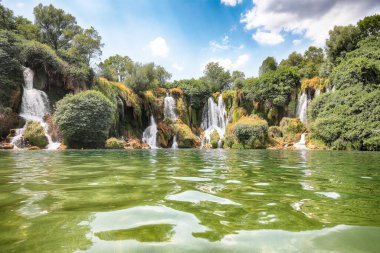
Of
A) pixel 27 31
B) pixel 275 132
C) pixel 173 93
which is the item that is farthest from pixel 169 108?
pixel 27 31

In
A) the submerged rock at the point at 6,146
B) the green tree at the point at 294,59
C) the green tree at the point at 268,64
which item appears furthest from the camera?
the green tree at the point at 294,59

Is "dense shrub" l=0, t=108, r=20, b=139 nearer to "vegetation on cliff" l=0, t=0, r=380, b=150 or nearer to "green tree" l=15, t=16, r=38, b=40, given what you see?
"vegetation on cliff" l=0, t=0, r=380, b=150

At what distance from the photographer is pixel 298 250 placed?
1.45 m

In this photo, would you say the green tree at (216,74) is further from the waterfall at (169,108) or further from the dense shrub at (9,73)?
the dense shrub at (9,73)

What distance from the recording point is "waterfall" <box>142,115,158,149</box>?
104 ft

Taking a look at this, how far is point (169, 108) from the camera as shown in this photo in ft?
120

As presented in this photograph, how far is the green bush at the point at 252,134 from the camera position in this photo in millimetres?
A: 30056

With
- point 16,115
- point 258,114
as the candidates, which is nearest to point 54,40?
point 16,115

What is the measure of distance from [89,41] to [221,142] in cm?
2054

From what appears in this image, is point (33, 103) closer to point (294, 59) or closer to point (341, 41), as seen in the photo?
point (341, 41)

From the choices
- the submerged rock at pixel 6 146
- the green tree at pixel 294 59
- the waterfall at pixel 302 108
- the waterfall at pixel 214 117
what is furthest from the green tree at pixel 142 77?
the green tree at pixel 294 59

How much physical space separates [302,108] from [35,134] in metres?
31.0

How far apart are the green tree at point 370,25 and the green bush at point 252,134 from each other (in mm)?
21522

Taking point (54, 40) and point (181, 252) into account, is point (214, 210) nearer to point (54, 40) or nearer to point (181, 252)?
point (181, 252)
